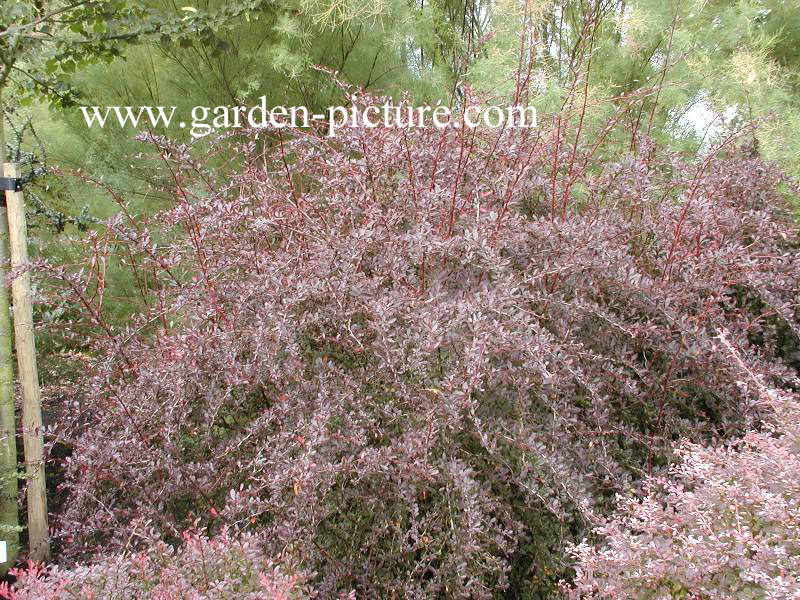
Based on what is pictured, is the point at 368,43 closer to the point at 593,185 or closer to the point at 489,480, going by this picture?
the point at 593,185

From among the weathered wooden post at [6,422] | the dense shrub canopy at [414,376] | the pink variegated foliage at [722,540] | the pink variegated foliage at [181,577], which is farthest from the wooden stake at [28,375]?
the pink variegated foliage at [722,540]

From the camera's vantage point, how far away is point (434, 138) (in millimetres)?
2711

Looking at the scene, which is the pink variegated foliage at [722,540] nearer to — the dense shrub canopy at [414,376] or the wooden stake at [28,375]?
the dense shrub canopy at [414,376]

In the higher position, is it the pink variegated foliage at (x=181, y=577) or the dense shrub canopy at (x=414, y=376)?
the dense shrub canopy at (x=414, y=376)

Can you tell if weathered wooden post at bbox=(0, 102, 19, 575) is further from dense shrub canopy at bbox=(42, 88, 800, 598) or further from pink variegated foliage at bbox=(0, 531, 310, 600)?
pink variegated foliage at bbox=(0, 531, 310, 600)

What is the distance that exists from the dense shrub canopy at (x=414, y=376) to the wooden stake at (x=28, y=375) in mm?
235

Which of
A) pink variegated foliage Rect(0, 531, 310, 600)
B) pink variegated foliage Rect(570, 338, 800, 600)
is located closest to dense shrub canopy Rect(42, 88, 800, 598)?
pink variegated foliage Rect(0, 531, 310, 600)

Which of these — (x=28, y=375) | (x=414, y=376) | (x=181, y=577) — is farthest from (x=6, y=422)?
(x=414, y=376)

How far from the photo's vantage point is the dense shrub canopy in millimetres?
1899

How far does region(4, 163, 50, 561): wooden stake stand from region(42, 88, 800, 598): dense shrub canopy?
0.77 ft

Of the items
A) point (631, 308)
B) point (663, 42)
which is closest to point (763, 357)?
point (631, 308)

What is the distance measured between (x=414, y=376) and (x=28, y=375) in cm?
140

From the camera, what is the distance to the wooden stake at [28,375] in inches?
91.0

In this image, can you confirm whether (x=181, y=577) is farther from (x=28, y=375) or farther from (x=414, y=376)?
(x=28, y=375)
